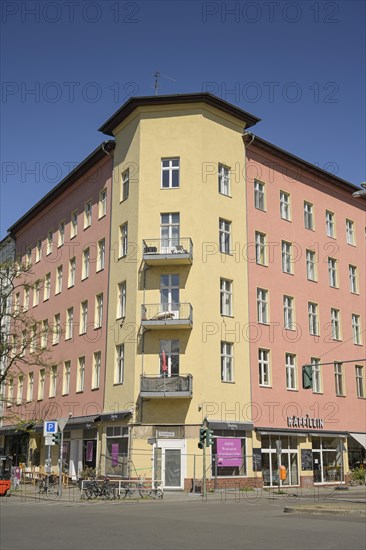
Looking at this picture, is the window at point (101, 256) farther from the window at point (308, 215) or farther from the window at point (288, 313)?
the window at point (308, 215)

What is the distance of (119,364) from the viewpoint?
3400 centimetres

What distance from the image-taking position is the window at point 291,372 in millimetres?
36144

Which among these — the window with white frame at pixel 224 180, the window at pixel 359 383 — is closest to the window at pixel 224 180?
the window with white frame at pixel 224 180

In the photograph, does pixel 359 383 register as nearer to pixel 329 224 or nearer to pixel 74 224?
pixel 329 224

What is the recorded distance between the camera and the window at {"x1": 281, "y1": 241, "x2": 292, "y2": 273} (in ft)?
125

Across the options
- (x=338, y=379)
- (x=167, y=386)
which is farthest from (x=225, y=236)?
(x=338, y=379)

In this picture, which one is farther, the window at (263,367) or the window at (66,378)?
the window at (66,378)

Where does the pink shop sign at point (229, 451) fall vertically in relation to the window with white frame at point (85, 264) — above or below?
below

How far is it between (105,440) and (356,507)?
1625 centimetres

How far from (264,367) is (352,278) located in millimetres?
11681

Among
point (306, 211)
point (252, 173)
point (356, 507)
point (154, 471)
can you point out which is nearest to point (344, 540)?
point (356, 507)

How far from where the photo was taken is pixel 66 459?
37.6 metres

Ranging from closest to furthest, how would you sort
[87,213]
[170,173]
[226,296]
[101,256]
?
[226,296] → [170,173] → [101,256] → [87,213]

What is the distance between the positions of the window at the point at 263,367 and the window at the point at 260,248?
5110 mm
